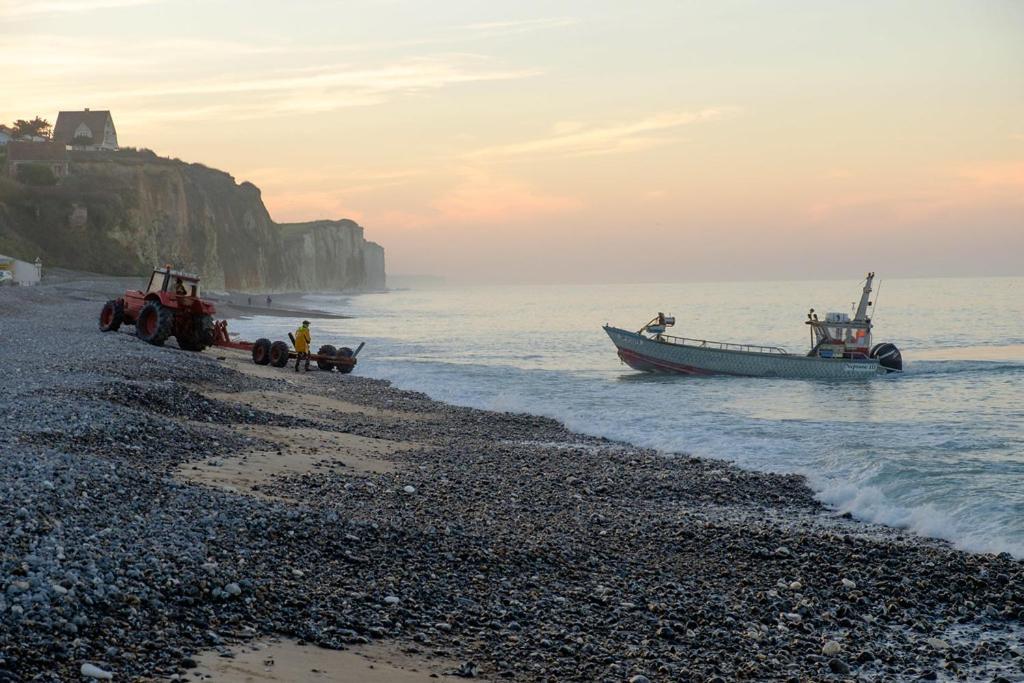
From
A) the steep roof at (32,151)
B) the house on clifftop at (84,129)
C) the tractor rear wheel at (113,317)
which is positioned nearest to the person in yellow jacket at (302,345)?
the tractor rear wheel at (113,317)

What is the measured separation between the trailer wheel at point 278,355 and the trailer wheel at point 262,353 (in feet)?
0.53

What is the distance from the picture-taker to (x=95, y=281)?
71.5 meters

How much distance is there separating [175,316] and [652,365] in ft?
69.0

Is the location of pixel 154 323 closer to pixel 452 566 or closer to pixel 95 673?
pixel 452 566

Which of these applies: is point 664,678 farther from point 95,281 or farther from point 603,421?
point 95,281

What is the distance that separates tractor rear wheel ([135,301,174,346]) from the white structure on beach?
37732 mm

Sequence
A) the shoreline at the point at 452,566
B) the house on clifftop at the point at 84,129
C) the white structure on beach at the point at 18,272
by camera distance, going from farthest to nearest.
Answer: the house on clifftop at the point at 84,129
the white structure on beach at the point at 18,272
the shoreline at the point at 452,566

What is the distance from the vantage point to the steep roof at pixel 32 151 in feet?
315

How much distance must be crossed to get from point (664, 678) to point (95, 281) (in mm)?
72588

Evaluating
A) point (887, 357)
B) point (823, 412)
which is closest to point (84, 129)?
point (887, 357)

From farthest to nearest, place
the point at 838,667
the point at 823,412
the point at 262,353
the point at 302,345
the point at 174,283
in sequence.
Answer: the point at 174,283, the point at 262,353, the point at 302,345, the point at 823,412, the point at 838,667

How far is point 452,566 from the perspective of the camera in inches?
351

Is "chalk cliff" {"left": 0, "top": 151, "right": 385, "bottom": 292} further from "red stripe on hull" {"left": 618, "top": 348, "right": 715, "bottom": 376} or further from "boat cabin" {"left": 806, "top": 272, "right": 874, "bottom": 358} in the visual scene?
"boat cabin" {"left": 806, "top": 272, "right": 874, "bottom": 358}

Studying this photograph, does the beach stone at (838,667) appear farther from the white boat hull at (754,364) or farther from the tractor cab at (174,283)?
the white boat hull at (754,364)
